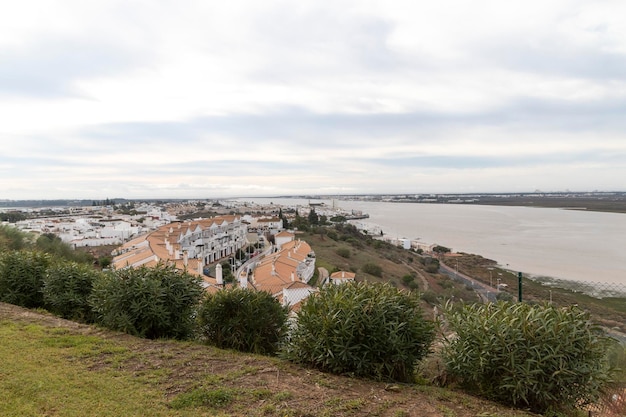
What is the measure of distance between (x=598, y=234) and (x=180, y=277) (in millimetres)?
55178

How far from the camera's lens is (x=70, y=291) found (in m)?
5.50

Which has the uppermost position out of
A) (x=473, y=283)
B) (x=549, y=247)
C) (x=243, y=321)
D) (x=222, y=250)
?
(x=243, y=321)

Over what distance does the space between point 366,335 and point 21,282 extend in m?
5.76

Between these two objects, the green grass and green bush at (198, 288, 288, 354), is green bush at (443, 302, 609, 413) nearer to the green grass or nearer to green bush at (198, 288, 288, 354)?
green bush at (198, 288, 288, 354)

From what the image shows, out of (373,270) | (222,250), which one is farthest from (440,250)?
(222,250)

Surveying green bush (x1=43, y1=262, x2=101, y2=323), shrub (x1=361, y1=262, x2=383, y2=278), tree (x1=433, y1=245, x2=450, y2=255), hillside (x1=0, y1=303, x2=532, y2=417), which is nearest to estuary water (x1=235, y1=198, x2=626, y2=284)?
tree (x1=433, y1=245, x2=450, y2=255)

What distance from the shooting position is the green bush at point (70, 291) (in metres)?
5.45

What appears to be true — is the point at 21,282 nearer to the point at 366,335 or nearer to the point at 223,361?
the point at 223,361

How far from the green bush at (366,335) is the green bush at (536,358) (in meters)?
0.44

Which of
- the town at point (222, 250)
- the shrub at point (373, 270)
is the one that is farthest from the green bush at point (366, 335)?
the shrub at point (373, 270)

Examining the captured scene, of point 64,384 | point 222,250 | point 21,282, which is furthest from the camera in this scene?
point 222,250

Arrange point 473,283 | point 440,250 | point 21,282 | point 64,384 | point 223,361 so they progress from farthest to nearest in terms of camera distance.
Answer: point 440,250 < point 473,283 < point 21,282 < point 223,361 < point 64,384

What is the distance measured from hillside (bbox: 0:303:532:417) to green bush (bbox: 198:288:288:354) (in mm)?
349

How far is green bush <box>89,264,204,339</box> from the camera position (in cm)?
445
